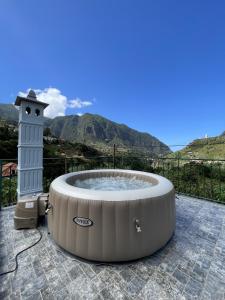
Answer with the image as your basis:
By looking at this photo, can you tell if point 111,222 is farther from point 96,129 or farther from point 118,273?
point 96,129

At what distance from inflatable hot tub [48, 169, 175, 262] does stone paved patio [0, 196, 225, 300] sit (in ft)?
0.39

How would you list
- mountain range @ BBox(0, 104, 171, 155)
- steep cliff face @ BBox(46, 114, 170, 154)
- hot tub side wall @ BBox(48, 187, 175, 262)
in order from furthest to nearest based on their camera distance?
steep cliff face @ BBox(46, 114, 170, 154) < mountain range @ BBox(0, 104, 171, 155) < hot tub side wall @ BBox(48, 187, 175, 262)

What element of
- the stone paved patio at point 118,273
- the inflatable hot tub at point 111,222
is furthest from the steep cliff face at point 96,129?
the inflatable hot tub at point 111,222

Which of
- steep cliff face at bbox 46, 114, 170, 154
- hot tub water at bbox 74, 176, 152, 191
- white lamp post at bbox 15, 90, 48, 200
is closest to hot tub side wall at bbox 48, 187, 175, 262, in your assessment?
hot tub water at bbox 74, 176, 152, 191

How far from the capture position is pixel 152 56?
757 centimetres

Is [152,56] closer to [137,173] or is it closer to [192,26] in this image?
[192,26]

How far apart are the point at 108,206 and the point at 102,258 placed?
518 mm

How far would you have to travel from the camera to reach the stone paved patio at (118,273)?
4.16 ft

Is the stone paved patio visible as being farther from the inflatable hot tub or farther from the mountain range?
the mountain range

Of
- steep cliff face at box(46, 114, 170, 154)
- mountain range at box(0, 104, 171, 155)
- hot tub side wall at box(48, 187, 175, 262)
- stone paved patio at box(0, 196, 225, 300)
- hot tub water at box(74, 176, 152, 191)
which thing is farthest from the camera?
steep cliff face at box(46, 114, 170, 154)

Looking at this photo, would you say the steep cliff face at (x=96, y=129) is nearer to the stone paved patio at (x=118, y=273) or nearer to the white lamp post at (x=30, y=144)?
the white lamp post at (x=30, y=144)

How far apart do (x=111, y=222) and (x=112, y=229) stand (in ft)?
0.22

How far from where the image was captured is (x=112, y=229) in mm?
1495

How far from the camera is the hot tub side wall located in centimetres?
150
